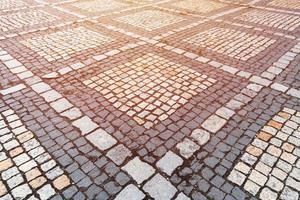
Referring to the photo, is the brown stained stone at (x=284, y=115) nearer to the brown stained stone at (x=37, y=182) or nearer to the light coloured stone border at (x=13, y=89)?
the brown stained stone at (x=37, y=182)

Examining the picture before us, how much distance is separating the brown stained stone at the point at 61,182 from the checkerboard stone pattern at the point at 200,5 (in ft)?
28.6

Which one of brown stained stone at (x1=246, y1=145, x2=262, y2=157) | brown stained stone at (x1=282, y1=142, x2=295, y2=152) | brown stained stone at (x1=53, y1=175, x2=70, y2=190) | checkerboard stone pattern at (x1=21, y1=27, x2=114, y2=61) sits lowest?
checkerboard stone pattern at (x1=21, y1=27, x2=114, y2=61)

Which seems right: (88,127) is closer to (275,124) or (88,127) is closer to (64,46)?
(275,124)

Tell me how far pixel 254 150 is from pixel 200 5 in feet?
28.3

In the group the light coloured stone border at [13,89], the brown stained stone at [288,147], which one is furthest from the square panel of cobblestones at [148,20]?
the brown stained stone at [288,147]

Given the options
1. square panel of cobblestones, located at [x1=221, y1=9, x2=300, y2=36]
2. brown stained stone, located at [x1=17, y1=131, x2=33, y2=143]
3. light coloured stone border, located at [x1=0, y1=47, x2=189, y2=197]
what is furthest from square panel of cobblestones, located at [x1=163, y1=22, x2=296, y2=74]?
brown stained stone, located at [x1=17, y1=131, x2=33, y2=143]

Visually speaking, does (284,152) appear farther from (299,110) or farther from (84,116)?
(84,116)

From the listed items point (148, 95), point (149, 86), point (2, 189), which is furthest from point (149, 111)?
point (2, 189)

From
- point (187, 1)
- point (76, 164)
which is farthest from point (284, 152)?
point (187, 1)

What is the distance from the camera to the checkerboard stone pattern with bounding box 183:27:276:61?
273 inches

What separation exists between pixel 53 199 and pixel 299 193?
3008mm

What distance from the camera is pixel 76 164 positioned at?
12.2 ft

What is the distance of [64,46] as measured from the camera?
7.26m

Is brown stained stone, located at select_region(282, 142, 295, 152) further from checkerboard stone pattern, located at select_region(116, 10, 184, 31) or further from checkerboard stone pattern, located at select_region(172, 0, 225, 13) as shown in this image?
checkerboard stone pattern, located at select_region(172, 0, 225, 13)
